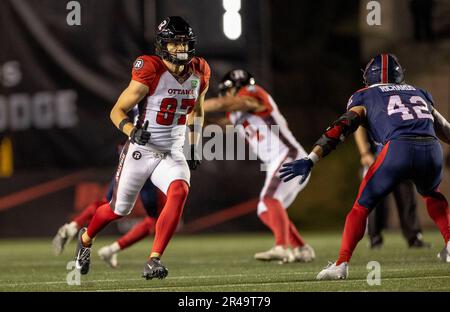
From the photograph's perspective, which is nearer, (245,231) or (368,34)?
(245,231)

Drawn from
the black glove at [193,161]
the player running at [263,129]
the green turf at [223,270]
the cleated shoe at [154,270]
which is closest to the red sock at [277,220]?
the player running at [263,129]

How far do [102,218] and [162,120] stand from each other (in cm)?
85

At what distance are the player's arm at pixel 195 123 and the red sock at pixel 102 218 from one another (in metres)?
0.70

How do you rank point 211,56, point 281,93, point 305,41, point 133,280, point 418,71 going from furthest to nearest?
point 305,41
point 281,93
point 418,71
point 211,56
point 133,280

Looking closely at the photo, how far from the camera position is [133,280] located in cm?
780

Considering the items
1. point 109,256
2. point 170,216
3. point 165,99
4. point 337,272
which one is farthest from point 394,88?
point 109,256

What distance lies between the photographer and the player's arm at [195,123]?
26.6 feet

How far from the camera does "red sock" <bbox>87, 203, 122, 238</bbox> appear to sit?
792cm

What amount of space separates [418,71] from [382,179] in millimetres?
8512

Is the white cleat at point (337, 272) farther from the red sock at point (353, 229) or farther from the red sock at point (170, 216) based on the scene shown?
the red sock at point (170, 216)

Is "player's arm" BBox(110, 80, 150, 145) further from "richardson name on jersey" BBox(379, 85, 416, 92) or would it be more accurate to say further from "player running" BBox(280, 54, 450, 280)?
"richardson name on jersey" BBox(379, 85, 416, 92)

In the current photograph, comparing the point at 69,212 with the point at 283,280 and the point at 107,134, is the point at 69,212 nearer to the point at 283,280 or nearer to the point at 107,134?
the point at 107,134

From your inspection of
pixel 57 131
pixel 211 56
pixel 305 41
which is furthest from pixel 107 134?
pixel 305 41

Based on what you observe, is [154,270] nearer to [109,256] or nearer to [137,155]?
[137,155]
